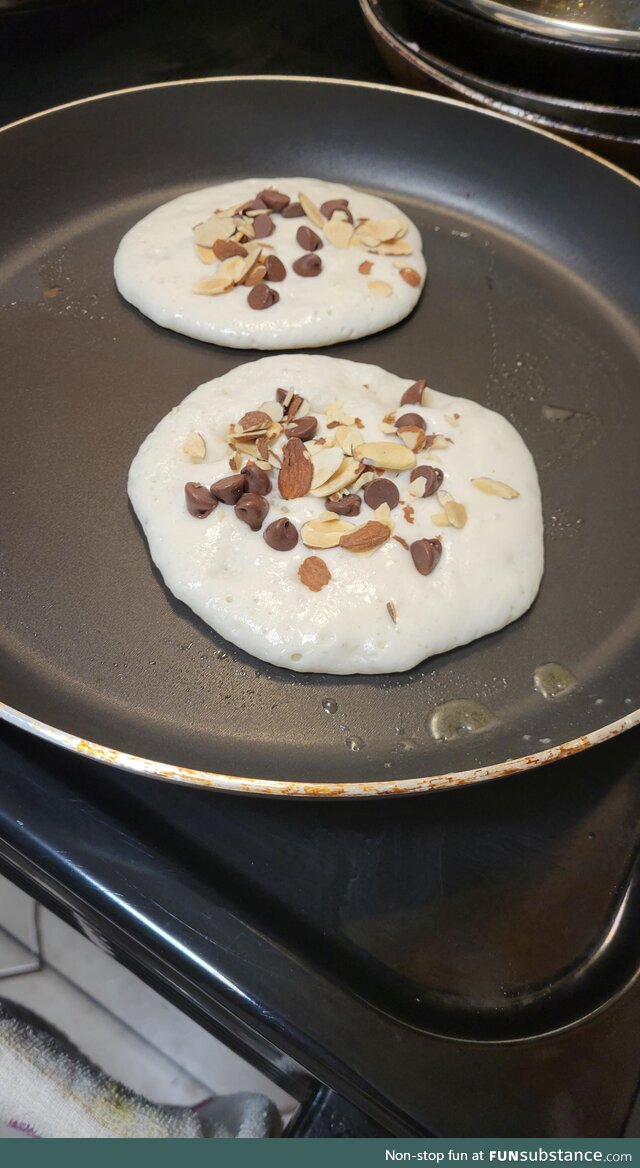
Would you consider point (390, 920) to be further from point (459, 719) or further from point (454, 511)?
point (454, 511)

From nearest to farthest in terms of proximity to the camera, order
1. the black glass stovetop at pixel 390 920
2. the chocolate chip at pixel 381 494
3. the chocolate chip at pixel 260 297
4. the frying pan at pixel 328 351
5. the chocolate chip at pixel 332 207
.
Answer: the black glass stovetop at pixel 390 920 → the frying pan at pixel 328 351 → the chocolate chip at pixel 381 494 → the chocolate chip at pixel 260 297 → the chocolate chip at pixel 332 207

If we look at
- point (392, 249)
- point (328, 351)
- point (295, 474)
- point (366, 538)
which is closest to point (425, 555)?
point (366, 538)

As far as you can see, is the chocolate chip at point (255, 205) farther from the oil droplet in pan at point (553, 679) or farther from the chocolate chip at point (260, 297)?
the oil droplet in pan at point (553, 679)

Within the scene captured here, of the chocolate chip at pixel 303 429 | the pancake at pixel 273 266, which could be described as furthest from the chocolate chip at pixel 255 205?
the chocolate chip at pixel 303 429

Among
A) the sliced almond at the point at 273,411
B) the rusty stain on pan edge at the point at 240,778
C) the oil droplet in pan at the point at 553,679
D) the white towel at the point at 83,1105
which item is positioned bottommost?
the white towel at the point at 83,1105

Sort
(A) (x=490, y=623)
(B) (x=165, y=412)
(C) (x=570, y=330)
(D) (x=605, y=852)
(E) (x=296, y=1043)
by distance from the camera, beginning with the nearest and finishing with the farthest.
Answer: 1. (E) (x=296, y=1043)
2. (D) (x=605, y=852)
3. (A) (x=490, y=623)
4. (B) (x=165, y=412)
5. (C) (x=570, y=330)

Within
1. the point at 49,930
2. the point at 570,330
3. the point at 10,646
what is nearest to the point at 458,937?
the point at 49,930

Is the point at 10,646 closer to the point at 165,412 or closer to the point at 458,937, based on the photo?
the point at 165,412

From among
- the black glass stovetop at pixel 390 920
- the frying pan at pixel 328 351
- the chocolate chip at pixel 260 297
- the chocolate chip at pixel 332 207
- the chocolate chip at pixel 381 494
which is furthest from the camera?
the chocolate chip at pixel 332 207
